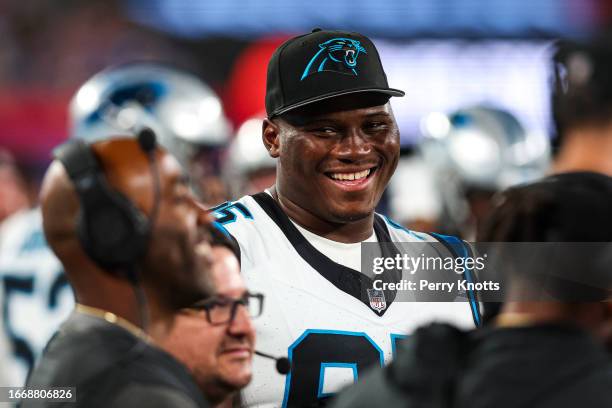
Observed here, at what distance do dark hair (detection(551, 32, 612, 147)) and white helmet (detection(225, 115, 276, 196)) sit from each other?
177 inches

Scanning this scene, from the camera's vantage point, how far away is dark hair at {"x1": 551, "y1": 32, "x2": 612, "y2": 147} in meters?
2.43

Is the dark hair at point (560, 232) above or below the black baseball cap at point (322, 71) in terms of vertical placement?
below

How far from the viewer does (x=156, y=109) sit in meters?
5.50

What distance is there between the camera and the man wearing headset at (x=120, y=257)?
85.7 inches

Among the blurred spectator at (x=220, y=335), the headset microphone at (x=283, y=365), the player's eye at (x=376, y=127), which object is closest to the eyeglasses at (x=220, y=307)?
the blurred spectator at (x=220, y=335)

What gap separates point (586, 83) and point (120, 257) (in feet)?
3.45

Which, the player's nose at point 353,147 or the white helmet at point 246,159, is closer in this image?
the player's nose at point 353,147

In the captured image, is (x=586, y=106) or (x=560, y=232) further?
(x=586, y=106)

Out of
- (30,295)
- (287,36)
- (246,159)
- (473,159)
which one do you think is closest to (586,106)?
(30,295)

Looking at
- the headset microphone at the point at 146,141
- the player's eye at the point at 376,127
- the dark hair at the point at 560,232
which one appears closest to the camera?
the dark hair at the point at 560,232

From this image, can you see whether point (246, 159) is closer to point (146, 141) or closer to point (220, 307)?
point (220, 307)

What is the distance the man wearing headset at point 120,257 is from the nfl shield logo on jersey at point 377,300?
98 centimetres

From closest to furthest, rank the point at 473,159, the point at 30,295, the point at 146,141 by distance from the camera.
Answer: the point at 146,141 < the point at 30,295 < the point at 473,159

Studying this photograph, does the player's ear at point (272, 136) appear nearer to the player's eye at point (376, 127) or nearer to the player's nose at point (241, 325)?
the player's eye at point (376, 127)
